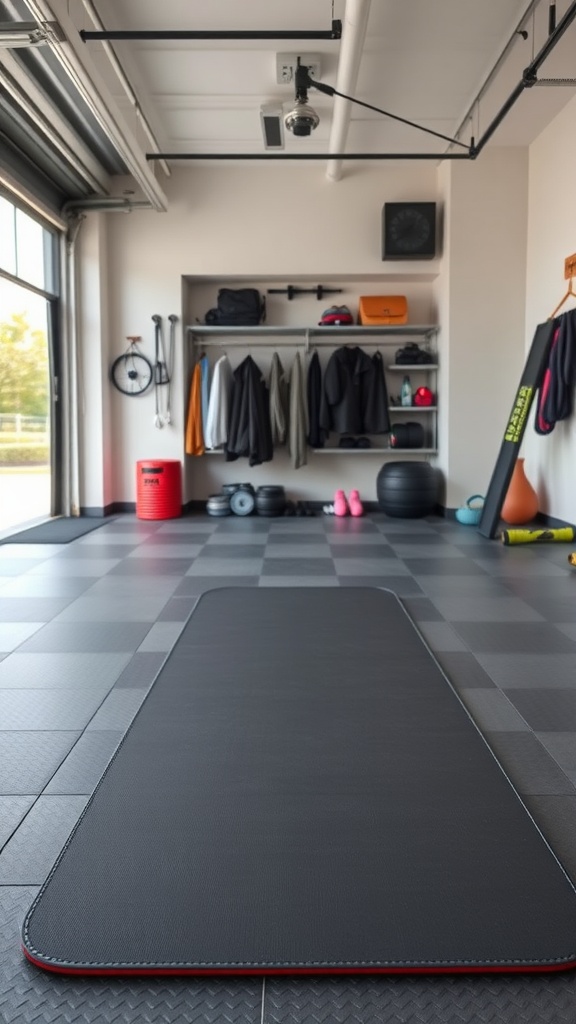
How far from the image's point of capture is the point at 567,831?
1.61 metres

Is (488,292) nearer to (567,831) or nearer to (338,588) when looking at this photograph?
(338,588)

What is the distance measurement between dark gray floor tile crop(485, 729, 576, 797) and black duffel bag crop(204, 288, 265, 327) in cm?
571

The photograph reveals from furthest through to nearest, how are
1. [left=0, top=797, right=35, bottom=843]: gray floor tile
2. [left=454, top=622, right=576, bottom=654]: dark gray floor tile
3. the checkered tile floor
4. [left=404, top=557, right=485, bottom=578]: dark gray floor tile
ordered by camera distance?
1. [left=404, top=557, right=485, bottom=578]: dark gray floor tile
2. [left=454, top=622, right=576, bottom=654]: dark gray floor tile
3. [left=0, top=797, right=35, bottom=843]: gray floor tile
4. the checkered tile floor

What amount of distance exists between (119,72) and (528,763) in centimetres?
523

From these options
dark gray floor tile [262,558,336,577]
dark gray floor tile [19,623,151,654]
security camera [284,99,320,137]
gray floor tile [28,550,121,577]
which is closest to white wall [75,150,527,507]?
security camera [284,99,320,137]

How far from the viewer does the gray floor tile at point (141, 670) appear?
254cm

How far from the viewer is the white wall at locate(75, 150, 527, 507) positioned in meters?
6.64

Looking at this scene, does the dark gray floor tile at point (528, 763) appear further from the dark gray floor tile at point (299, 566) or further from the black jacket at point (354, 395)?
the black jacket at point (354, 395)

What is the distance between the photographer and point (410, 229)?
22.1 feet

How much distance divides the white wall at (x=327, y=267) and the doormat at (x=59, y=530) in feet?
1.00

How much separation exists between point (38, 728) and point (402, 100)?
218 inches

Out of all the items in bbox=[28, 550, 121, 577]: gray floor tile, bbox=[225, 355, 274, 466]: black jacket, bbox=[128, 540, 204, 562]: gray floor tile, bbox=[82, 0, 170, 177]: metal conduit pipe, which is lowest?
bbox=[28, 550, 121, 577]: gray floor tile

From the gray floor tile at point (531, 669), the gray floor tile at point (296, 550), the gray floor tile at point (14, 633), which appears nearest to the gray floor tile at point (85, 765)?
the gray floor tile at point (14, 633)

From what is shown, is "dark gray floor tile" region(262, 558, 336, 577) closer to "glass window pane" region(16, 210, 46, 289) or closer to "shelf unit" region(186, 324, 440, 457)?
"shelf unit" region(186, 324, 440, 457)
